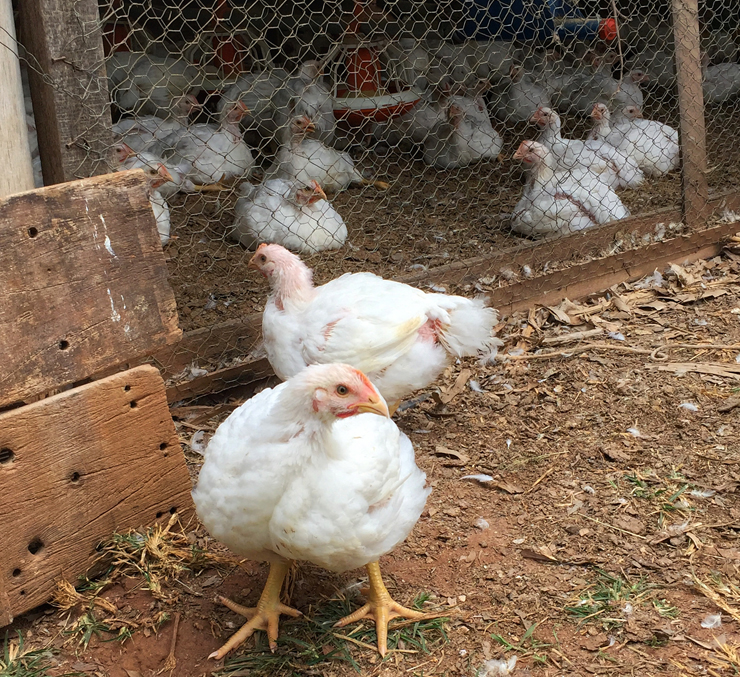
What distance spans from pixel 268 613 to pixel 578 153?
3972 millimetres

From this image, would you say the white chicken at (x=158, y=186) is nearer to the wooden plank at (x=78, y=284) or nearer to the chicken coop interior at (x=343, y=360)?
the chicken coop interior at (x=343, y=360)

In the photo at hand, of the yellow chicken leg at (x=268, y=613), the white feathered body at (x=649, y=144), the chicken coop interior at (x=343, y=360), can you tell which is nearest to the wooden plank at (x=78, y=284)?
the chicken coop interior at (x=343, y=360)

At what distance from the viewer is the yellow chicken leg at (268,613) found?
7.14 feet

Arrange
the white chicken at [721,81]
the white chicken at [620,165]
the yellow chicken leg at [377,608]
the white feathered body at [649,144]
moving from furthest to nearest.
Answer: the white chicken at [721,81]
the white feathered body at [649,144]
the white chicken at [620,165]
the yellow chicken leg at [377,608]

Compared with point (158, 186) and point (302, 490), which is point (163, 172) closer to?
point (158, 186)

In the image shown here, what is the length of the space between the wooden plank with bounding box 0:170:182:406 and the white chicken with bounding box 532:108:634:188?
11.0 ft

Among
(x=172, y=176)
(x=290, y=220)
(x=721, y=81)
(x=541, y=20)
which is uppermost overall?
(x=541, y=20)

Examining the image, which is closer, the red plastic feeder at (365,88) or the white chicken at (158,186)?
the white chicken at (158,186)

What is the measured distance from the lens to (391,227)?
4.84 metres

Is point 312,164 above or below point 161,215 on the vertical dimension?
above

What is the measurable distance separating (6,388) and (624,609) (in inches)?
73.8

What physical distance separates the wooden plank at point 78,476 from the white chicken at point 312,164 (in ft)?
Result: 8.74

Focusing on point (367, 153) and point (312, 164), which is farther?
point (367, 153)

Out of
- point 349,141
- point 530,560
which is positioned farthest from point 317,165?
point 530,560
